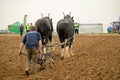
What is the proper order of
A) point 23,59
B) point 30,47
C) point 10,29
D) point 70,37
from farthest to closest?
1. point 10,29
2. point 70,37
3. point 23,59
4. point 30,47

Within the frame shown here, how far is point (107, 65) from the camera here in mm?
10602

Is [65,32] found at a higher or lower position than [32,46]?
higher

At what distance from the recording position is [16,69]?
42.5ft

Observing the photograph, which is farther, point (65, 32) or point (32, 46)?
point (65, 32)

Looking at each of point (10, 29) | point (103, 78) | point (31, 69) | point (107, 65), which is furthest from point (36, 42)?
point (10, 29)

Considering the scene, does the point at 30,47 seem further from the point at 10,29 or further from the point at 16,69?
the point at 10,29

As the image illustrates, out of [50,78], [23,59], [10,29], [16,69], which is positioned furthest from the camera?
[10,29]

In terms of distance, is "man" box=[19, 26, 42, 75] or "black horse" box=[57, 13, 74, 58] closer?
"man" box=[19, 26, 42, 75]

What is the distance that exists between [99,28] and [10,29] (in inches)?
801

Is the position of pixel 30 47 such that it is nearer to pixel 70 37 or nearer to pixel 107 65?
pixel 107 65

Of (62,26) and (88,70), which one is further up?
(62,26)

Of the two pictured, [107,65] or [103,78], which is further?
[107,65]

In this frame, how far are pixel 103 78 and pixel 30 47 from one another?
3.69 metres

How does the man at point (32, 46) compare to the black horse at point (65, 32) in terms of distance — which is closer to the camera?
the man at point (32, 46)
